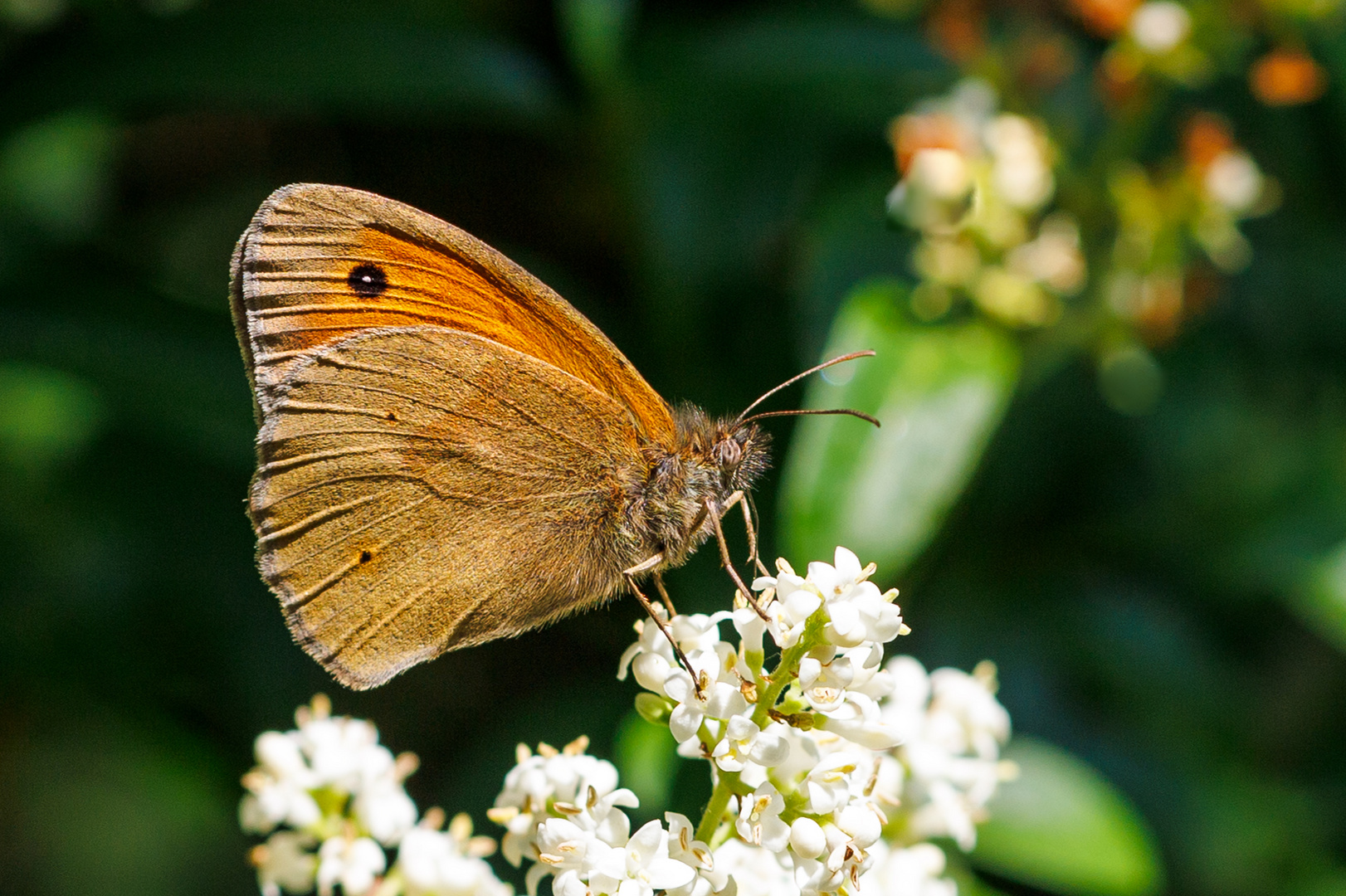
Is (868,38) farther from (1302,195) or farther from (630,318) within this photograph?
(1302,195)

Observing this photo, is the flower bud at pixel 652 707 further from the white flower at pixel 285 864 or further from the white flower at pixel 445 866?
the white flower at pixel 285 864

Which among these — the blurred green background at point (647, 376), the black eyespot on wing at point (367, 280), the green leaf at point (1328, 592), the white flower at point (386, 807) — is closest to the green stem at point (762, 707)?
the white flower at point (386, 807)

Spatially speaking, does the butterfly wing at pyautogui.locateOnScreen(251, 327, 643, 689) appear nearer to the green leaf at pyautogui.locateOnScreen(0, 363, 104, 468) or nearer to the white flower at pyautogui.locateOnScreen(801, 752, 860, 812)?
the white flower at pyautogui.locateOnScreen(801, 752, 860, 812)

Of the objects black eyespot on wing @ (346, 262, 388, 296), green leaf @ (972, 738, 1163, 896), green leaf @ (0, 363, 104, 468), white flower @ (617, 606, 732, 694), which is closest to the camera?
white flower @ (617, 606, 732, 694)

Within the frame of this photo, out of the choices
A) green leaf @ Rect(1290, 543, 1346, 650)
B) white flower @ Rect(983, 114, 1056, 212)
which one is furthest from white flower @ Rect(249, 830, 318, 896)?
green leaf @ Rect(1290, 543, 1346, 650)

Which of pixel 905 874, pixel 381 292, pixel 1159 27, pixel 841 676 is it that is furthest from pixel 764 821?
pixel 1159 27

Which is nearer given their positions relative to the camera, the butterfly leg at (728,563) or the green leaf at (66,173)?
the butterfly leg at (728,563)
